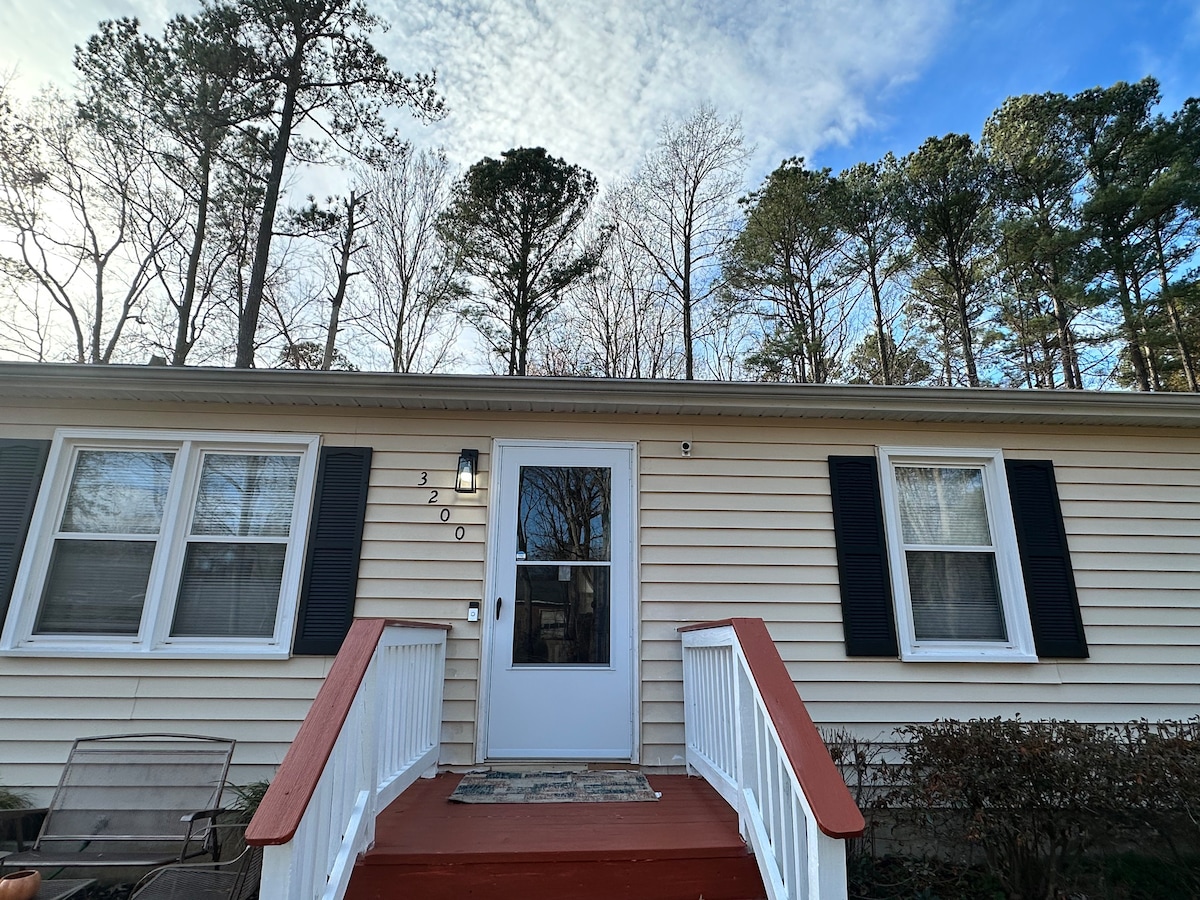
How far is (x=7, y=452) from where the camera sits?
11.6 ft

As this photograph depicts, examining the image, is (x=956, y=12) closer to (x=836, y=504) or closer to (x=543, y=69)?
(x=543, y=69)

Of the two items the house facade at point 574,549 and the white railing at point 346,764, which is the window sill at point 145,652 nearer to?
the house facade at point 574,549

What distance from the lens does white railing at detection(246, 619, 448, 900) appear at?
1.50 m

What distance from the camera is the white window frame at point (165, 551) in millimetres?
3342

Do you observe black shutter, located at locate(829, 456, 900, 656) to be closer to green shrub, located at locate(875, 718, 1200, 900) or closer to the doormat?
green shrub, located at locate(875, 718, 1200, 900)

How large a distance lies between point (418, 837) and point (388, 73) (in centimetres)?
937

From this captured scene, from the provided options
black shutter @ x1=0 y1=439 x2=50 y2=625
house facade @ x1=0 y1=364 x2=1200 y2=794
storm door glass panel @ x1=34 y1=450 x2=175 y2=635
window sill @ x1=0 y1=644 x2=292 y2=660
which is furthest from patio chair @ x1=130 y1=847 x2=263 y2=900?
black shutter @ x1=0 y1=439 x2=50 y2=625

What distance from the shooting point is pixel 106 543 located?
3.53 metres

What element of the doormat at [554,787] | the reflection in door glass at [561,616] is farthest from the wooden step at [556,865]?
the reflection in door glass at [561,616]

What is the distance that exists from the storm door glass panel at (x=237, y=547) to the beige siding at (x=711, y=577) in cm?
23

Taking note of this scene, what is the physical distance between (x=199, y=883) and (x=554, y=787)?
157 cm

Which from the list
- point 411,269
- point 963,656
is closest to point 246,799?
point 963,656

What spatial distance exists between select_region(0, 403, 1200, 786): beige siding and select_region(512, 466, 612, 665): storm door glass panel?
240 mm

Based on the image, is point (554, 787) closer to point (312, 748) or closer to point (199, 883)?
point (199, 883)
